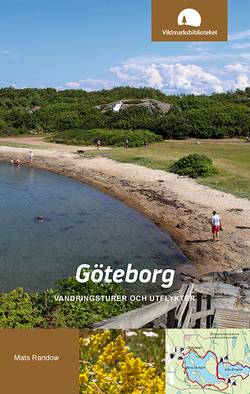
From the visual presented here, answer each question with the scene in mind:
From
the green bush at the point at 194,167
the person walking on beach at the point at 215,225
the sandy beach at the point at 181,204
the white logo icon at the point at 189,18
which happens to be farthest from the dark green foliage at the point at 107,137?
the white logo icon at the point at 189,18

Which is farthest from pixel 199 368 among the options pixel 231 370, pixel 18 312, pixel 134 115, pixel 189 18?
pixel 134 115

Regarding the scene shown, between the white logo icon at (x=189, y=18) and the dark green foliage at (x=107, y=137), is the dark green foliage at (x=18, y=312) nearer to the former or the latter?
the white logo icon at (x=189, y=18)

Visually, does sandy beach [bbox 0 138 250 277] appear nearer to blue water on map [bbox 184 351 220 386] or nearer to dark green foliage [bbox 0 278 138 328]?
dark green foliage [bbox 0 278 138 328]

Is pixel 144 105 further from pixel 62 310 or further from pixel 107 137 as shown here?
pixel 62 310

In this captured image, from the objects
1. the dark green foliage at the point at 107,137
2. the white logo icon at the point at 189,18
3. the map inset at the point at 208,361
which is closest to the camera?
the map inset at the point at 208,361

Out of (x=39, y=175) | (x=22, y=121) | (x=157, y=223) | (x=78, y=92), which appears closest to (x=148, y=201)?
(x=157, y=223)

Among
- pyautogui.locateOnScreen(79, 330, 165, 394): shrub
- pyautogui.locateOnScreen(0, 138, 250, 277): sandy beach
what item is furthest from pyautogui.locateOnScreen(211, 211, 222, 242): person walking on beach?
pyautogui.locateOnScreen(79, 330, 165, 394): shrub
